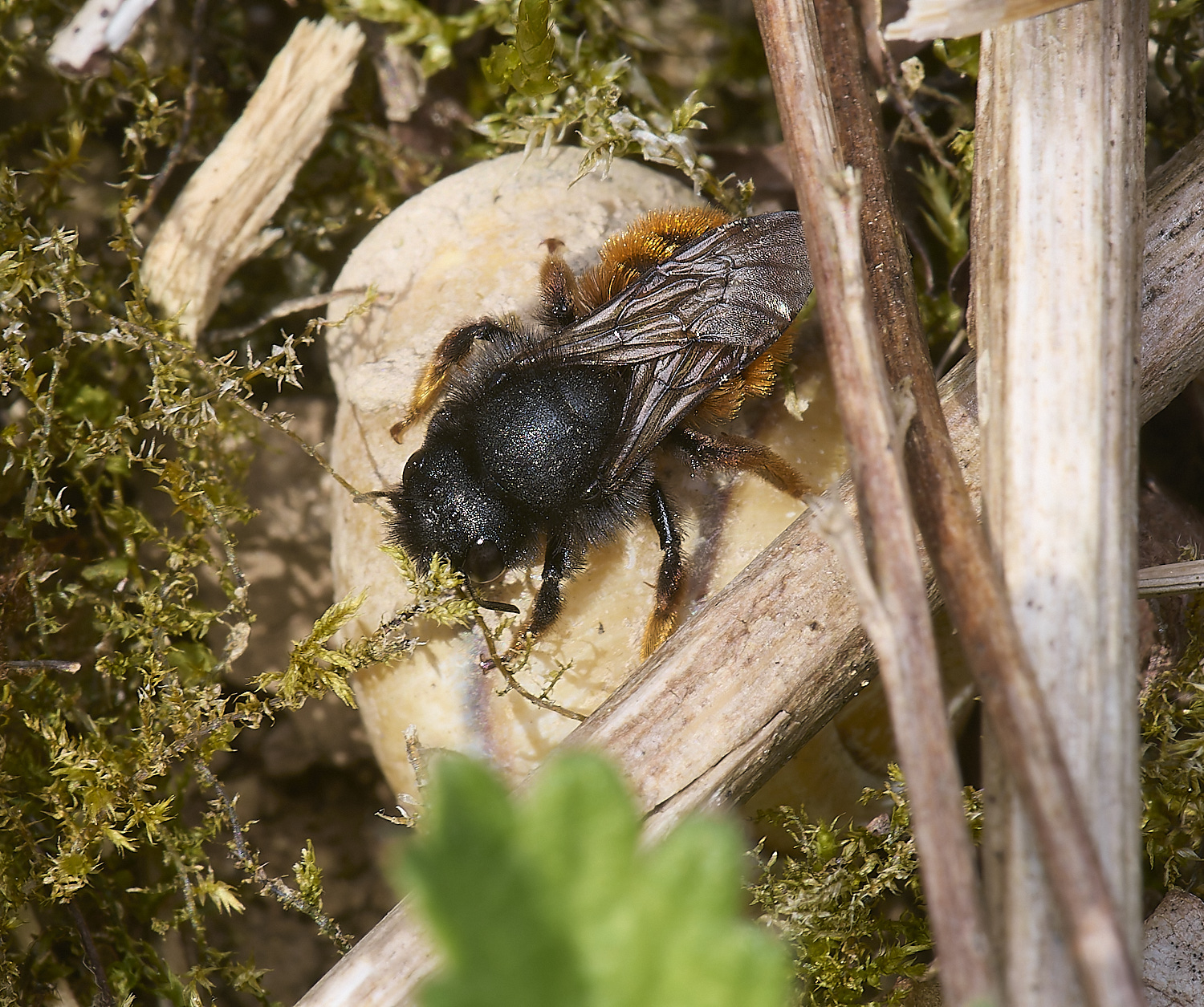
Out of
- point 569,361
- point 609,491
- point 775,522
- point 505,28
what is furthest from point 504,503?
point 505,28

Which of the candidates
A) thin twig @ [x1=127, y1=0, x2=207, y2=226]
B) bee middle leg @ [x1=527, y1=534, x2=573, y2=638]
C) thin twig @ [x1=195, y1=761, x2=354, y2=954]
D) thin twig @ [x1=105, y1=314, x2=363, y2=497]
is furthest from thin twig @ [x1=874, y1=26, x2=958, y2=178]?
thin twig @ [x1=195, y1=761, x2=354, y2=954]

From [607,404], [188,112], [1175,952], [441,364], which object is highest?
[188,112]

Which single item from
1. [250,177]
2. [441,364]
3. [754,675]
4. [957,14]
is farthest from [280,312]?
[957,14]

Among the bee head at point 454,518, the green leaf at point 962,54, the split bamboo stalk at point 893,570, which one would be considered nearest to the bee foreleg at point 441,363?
the bee head at point 454,518

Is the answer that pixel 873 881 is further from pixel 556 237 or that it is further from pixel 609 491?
pixel 556 237

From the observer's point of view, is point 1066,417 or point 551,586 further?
point 551,586

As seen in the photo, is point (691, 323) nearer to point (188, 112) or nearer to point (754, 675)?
point (754, 675)

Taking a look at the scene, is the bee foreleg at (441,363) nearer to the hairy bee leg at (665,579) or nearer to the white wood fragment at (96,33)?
the hairy bee leg at (665,579)
